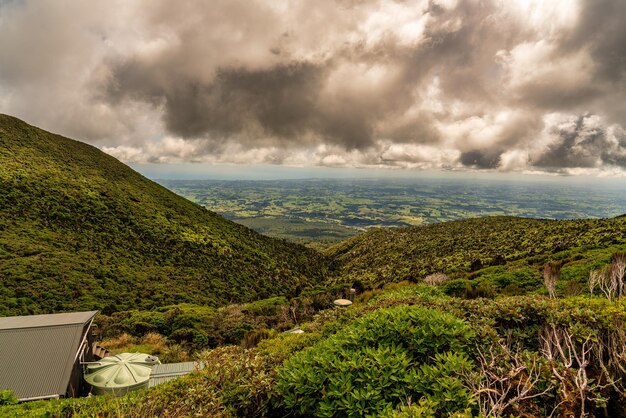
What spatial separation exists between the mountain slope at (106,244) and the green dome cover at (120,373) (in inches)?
1060

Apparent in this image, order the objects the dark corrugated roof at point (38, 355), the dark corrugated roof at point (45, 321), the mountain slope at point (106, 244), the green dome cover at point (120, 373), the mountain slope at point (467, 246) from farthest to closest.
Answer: the mountain slope at point (106, 244) < the mountain slope at point (467, 246) < the dark corrugated roof at point (45, 321) < the green dome cover at point (120, 373) < the dark corrugated roof at point (38, 355)

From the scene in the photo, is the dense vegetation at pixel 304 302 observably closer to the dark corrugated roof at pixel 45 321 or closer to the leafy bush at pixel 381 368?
the leafy bush at pixel 381 368

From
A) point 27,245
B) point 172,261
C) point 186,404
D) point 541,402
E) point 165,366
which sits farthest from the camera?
point 172,261

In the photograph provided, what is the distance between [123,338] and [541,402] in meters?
32.4

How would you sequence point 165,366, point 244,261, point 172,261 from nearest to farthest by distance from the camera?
point 165,366 → point 172,261 → point 244,261

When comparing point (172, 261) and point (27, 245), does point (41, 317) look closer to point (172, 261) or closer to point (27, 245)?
point (27, 245)

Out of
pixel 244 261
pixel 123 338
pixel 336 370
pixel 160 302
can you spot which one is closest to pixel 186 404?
pixel 336 370

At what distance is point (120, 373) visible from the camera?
15773 mm

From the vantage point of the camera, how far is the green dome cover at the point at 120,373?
50.0 feet

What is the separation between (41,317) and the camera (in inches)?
725

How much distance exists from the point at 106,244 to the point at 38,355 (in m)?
48.7

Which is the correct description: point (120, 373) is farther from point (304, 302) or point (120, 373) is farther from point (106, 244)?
point (106, 244)

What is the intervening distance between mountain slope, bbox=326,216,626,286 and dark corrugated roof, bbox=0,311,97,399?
122 feet

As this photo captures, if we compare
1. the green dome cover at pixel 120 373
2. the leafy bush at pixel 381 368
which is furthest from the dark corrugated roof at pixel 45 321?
the leafy bush at pixel 381 368
